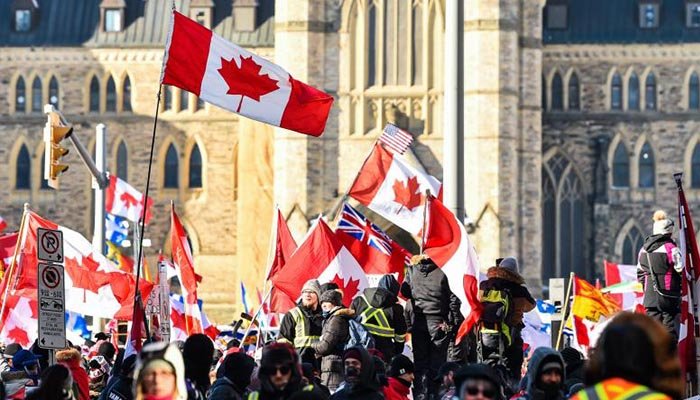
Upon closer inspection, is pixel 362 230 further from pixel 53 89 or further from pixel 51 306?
pixel 53 89

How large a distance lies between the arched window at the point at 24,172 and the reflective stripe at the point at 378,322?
1583 inches

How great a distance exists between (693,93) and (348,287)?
→ 3578cm

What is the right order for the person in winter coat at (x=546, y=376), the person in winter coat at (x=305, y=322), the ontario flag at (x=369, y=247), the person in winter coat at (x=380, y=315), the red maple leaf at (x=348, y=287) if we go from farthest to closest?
the ontario flag at (x=369, y=247), the red maple leaf at (x=348, y=287), the person in winter coat at (x=380, y=315), the person in winter coat at (x=305, y=322), the person in winter coat at (x=546, y=376)

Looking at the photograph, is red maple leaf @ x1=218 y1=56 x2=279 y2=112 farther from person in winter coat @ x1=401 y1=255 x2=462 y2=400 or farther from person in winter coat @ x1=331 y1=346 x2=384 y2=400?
person in winter coat @ x1=331 y1=346 x2=384 y2=400

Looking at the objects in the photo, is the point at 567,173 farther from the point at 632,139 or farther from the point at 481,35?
the point at 481,35

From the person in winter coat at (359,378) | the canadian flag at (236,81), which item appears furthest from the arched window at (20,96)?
the person in winter coat at (359,378)

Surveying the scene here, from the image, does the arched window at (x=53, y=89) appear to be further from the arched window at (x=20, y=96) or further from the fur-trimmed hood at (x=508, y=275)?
the fur-trimmed hood at (x=508, y=275)

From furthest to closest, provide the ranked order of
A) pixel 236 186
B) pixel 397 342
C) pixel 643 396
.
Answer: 1. pixel 236 186
2. pixel 397 342
3. pixel 643 396

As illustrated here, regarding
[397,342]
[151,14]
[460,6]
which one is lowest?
[397,342]

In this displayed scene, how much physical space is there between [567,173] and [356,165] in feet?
32.0

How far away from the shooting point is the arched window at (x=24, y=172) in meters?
56.3

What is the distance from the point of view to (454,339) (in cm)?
1775

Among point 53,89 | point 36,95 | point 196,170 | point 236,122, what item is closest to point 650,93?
point 236,122

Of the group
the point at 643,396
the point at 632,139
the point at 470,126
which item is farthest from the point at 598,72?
the point at 643,396
